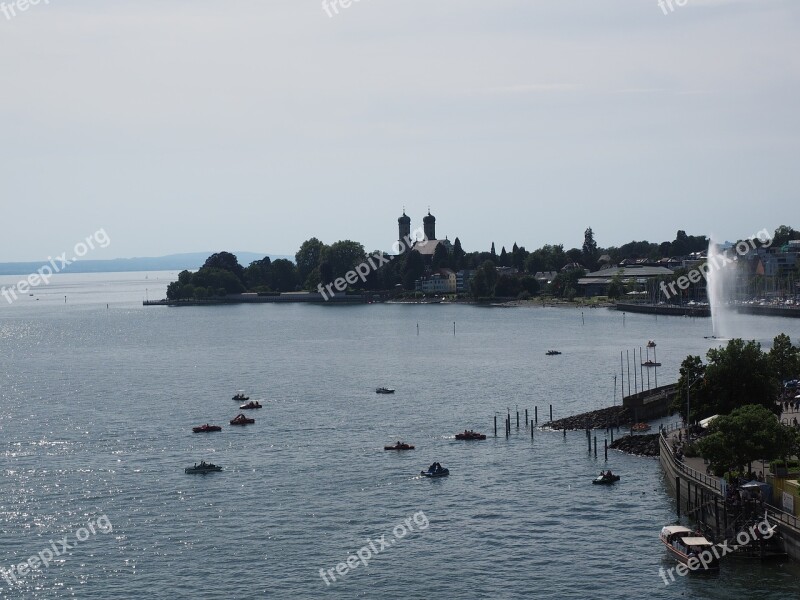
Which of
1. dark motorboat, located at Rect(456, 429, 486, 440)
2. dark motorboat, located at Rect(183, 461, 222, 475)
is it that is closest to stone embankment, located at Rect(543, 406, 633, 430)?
dark motorboat, located at Rect(456, 429, 486, 440)

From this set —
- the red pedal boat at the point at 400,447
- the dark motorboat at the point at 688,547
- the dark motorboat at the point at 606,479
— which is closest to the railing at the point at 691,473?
the dark motorboat at the point at 688,547

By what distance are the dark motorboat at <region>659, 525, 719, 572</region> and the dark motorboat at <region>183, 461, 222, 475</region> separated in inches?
1203

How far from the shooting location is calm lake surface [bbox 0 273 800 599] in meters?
46.4

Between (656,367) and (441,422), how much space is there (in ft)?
140

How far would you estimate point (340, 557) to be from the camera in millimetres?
49562

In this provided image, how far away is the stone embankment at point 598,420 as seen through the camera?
80.5m

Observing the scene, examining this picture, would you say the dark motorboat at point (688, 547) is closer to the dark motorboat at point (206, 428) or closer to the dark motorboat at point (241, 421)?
the dark motorboat at point (206, 428)

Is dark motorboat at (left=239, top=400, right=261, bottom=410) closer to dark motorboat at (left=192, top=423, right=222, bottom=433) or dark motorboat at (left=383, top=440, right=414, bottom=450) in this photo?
dark motorboat at (left=192, top=423, right=222, bottom=433)

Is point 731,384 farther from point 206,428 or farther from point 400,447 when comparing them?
point 206,428

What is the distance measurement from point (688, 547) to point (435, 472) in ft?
69.0

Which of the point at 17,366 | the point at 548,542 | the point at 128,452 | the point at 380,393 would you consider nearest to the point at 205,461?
the point at 128,452

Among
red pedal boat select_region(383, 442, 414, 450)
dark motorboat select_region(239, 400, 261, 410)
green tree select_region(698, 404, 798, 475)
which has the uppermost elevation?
green tree select_region(698, 404, 798, 475)

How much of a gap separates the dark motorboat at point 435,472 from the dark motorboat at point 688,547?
18343 mm

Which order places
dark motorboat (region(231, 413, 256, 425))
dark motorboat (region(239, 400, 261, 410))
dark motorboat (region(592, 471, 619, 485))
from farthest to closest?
dark motorboat (region(239, 400, 261, 410)) < dark motorboat (region(231, 413, 256, 425)) < dark motorboat (region(592, 471, 619, 485))
